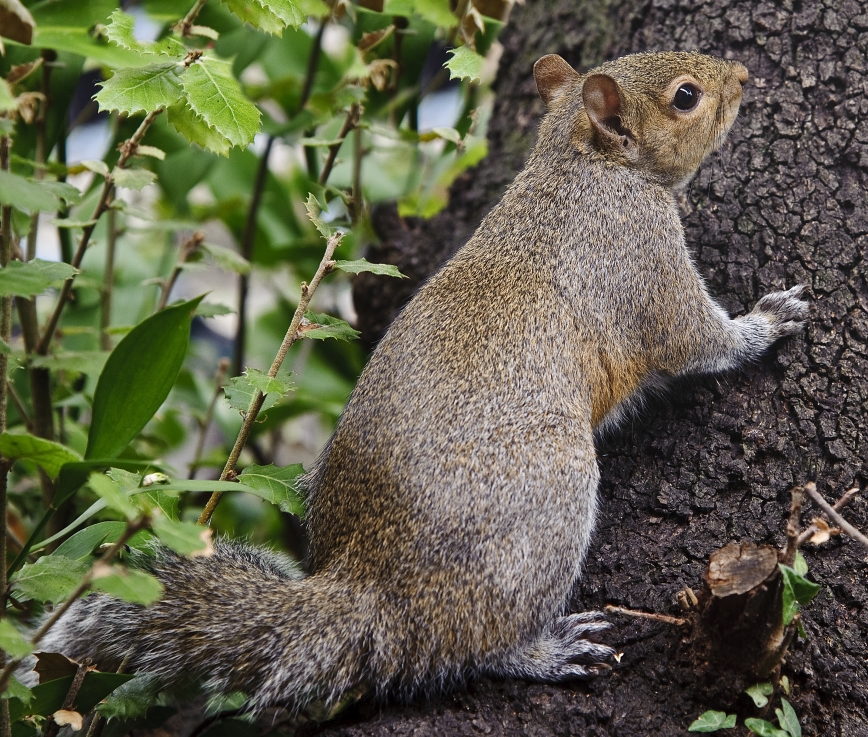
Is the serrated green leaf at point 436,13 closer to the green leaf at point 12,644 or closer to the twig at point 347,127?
the twig at point 347,127

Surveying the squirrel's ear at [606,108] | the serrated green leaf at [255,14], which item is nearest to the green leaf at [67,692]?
the serrated green leaf at [255,14]

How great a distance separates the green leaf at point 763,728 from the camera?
Answer: 6.79ft

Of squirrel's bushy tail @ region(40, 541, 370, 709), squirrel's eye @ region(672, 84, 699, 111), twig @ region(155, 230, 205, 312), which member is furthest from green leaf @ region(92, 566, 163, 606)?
squirrel's eye @ region(672, 84, 699, 111)

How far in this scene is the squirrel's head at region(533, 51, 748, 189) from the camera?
3174mm

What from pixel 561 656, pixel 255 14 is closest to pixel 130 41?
pixel 255 14

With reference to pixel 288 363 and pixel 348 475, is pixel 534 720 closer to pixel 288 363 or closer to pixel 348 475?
pixel 348 475

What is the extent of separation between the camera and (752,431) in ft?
9.04

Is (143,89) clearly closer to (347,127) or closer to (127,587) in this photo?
(347,127)

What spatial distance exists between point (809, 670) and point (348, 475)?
1418 millimetres

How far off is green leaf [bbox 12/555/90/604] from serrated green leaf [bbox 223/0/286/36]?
1.54 meters

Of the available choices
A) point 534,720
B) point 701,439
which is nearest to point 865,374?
point 701,439

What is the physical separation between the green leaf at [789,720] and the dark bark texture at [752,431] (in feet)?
0.28

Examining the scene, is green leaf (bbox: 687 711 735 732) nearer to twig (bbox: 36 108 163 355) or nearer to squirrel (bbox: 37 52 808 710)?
squirrel (bbox: 37 52 808 710)

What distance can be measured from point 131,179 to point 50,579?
48.9 inches
